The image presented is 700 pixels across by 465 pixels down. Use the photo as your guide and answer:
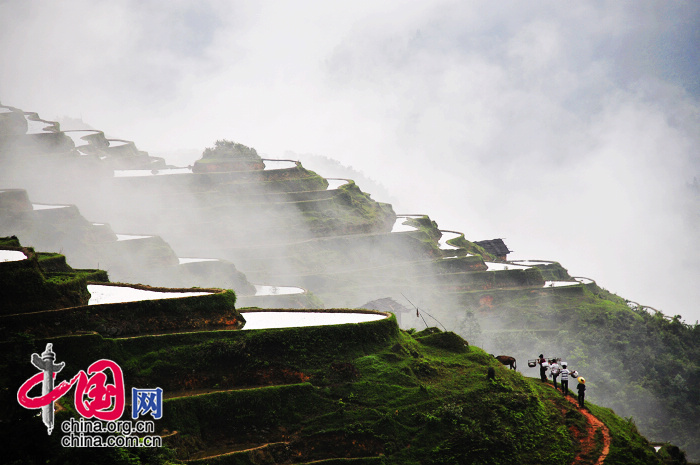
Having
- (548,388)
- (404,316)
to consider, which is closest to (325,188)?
(404,316)

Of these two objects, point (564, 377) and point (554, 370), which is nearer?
point (564, 377)

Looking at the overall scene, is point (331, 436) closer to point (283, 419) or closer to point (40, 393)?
point (283, 419)

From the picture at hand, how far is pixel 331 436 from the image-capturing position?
1659 centimetres

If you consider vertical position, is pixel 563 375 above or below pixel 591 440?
above

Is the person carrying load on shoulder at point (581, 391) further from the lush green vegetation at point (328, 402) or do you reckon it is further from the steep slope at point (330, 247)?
the steep slope at point (330, 247)

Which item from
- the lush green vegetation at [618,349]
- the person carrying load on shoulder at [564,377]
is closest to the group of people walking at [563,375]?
the person carrying load on shoulder at [564,377]

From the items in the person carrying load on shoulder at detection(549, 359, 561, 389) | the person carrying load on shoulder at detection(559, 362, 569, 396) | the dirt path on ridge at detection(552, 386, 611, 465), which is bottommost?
the dirt path on ridge at detection(552, 386, 611, 465)

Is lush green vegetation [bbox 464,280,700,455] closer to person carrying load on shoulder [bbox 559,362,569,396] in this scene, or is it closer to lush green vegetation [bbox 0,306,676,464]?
person carrying load on shoulder [bbox 559,362,569,396]

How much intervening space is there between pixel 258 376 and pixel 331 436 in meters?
2.96

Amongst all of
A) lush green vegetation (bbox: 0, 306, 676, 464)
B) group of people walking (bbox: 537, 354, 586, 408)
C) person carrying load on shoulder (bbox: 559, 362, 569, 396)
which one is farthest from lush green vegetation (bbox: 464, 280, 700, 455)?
lush green vegetation (bbox: 0, 306, 676, 464)
